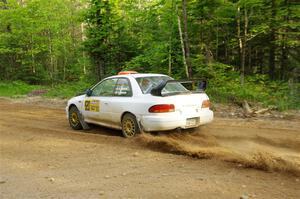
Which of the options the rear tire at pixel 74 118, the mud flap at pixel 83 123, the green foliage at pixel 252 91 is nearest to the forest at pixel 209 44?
the green foliage at pixel 252 91

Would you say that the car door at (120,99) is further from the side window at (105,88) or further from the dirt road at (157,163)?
the dirt road at (157,163)

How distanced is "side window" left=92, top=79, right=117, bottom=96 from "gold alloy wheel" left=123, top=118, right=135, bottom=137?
1.01 metres

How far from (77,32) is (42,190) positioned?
3662 centimetres

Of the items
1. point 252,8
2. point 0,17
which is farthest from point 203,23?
point 0,17

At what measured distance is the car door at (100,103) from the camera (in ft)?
25.3

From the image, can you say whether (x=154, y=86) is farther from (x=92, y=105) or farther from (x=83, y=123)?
(x=83, y=123)

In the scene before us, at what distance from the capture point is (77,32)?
38.4 metres

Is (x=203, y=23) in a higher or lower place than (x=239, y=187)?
higher

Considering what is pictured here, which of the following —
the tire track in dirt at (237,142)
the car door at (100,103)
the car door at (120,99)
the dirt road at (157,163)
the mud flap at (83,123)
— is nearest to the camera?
the dirt road at (157,163)

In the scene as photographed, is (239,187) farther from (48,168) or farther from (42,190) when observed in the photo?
(48,168)

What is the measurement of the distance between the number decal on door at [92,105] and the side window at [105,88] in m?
0.24

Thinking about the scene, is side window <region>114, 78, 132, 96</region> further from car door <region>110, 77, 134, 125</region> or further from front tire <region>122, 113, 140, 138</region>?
front tire <region>122, 113, 140, 138</region>

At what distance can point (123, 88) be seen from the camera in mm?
7422

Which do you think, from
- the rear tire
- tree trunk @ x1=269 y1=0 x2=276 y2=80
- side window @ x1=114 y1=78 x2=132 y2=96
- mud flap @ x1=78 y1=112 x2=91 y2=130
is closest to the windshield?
side window @ x1=114 y1=78 x2=132 y2=96
